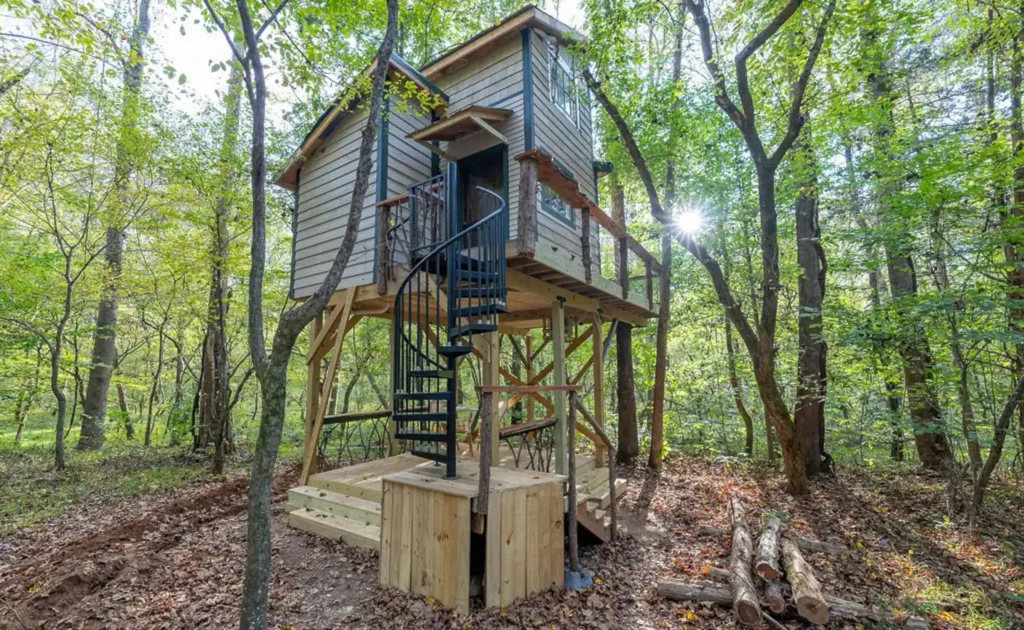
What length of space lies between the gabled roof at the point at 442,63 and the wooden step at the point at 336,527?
558cm

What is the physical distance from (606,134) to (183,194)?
26.6 ft

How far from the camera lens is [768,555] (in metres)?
3.92

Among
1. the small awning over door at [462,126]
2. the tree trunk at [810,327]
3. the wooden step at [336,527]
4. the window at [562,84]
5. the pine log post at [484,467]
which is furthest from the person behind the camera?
the window at [562,84]

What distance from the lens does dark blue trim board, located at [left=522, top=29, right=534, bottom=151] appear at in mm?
6531

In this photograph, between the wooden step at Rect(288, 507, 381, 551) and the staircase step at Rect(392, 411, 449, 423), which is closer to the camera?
the staircase step at Rect(392, 411, 449, 423)

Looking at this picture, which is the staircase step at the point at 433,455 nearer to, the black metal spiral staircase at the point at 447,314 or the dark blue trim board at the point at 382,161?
the black metal spiral staircase at the point at 447,314

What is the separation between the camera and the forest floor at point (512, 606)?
135 inches

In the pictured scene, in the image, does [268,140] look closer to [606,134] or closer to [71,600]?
[606,134]

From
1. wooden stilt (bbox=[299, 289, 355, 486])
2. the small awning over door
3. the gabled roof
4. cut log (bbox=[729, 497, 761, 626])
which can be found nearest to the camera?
cut log (bbox=[729, 497, 761, 626])

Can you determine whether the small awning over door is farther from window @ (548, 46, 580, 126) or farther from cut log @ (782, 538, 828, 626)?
cut log @ (782, 538, 828, 626)

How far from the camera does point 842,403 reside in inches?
291

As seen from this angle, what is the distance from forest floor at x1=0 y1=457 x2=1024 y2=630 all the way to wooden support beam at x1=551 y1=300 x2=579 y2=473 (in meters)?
1.14

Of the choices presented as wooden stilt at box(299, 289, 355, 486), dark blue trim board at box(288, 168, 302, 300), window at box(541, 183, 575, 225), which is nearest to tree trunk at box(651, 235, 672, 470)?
window at box(541, 183, 575, 225)

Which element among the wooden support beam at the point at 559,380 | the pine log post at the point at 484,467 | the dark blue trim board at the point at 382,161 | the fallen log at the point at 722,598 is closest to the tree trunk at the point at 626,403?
the wooden support beam at the point at 559,380
